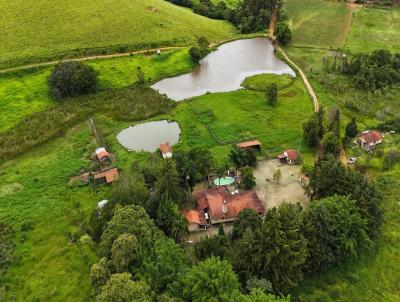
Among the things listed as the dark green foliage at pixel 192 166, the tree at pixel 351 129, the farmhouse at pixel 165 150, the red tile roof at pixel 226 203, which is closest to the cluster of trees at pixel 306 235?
the red tile roof at pixel 226 203

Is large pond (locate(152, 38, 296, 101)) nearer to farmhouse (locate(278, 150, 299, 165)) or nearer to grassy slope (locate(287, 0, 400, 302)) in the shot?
grassy slope (locate(287, 0, 400, 302))

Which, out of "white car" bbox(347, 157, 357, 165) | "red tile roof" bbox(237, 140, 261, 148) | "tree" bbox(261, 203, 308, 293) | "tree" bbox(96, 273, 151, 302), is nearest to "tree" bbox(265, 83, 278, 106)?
"red tile roof" bbox(237, 140, 261, 148)

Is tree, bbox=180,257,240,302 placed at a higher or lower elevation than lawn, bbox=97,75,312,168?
higher

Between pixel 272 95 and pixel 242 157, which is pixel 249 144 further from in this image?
pixel 272 95

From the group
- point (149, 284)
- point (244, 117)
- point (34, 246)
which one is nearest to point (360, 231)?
point (149, 284)

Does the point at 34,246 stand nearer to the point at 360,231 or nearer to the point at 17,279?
the point at 17,279

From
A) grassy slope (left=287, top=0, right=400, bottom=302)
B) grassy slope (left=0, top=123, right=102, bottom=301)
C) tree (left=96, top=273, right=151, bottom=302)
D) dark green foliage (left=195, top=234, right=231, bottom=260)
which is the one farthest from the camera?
grassy slope (left=0, top=123, right=102, bottom=301)

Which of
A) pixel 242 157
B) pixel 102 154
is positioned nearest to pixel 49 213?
pixel 102 154

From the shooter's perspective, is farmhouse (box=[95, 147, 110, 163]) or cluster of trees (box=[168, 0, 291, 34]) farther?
cluster of trees (box=[168, 0, 291, 34])
